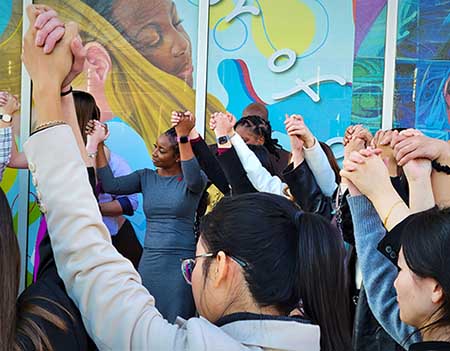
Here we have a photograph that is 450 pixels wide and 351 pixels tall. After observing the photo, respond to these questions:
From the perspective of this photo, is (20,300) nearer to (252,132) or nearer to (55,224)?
(55,224)

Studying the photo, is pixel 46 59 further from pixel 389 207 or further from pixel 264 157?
pixel 264 157

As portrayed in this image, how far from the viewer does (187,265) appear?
156cm

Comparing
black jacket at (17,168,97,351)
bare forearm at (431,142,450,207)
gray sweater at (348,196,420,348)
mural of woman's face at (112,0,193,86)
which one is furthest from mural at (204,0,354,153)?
black jacket at (17,168,97,351)

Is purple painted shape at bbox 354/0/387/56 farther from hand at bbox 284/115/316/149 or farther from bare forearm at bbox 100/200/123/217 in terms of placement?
bare forearm at bbox 100/200/123/217

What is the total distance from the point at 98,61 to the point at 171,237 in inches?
65.1

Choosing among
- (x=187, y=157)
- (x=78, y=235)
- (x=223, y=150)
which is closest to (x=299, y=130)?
(x=223, y=150)

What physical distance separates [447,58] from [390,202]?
10.3 feet

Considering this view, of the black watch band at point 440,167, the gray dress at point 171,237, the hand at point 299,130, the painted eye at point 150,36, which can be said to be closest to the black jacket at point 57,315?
the black watch band at point 440,167

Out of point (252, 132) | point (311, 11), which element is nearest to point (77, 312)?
point (252, 132)

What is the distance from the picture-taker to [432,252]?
1488 mm

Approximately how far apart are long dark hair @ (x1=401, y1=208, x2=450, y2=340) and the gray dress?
7.47 feet

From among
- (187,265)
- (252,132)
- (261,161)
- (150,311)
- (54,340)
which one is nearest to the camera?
(54,340)

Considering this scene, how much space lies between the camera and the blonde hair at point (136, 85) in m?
4.74

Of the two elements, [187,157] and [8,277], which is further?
[187,157]
